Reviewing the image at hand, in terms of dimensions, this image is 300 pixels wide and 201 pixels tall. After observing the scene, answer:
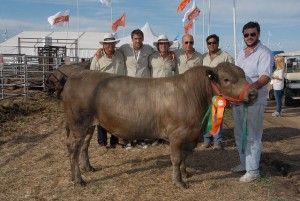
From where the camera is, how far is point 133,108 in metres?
5.24

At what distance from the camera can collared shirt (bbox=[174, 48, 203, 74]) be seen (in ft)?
22.5

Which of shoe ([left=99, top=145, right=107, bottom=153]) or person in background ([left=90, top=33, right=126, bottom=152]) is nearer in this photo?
person in background ([left=90, top=33, right=126, bottom=152])

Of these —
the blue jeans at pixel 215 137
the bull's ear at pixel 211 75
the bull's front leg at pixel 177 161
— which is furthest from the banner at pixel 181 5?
the bull's front leg at pixel 177 161

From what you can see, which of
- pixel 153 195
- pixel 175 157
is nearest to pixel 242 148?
pixel 175 157

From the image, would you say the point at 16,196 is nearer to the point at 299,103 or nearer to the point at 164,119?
the point at 164,119

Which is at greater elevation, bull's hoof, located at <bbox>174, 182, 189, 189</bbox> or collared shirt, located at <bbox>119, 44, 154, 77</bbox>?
collared shirt, located at <bbox>119, 44, 154, 77</bbox>

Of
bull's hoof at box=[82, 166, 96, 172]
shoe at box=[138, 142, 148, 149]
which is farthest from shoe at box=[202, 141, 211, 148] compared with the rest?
bull's hoof at box=[82, 166, 96, 172]

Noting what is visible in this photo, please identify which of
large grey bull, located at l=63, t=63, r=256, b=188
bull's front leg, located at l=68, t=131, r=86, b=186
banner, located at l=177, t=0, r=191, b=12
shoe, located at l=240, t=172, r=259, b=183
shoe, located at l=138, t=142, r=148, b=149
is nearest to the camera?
large grey bull, located at l=63, t=63, r=256, b=188

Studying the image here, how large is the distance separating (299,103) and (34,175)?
42.4 ft

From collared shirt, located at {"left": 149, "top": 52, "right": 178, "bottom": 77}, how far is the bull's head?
69.2 inches

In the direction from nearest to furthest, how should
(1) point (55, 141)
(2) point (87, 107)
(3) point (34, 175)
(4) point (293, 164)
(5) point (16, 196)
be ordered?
(5) point (16, 196)
(2) point (87, 107)
(3) point (34, 175)
(4) point (293, 164)
(1) point (55, 141)

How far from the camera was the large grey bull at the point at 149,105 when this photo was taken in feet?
16.8

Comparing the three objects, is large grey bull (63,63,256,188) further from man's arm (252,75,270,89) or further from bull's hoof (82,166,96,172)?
bull's hoof (82,166,96,172)

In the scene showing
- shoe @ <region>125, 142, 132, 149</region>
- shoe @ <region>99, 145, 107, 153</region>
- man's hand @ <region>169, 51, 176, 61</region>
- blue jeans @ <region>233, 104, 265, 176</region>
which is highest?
man's hand @ <region>169, 51, 176, 61</region>
